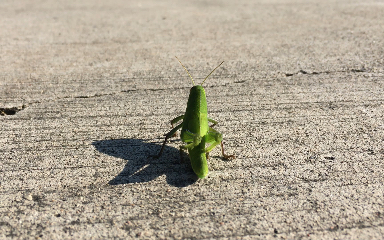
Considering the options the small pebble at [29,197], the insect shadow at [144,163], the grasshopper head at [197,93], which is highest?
the grasshopper head at [197,93]

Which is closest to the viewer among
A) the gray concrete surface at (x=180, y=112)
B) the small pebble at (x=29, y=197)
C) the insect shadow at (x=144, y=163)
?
the gray concrete surface at (x=180, y=112)

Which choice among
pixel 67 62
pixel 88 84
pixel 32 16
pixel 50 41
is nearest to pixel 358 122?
pixel 88 84

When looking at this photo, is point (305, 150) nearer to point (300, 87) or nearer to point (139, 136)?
point (300, 87)

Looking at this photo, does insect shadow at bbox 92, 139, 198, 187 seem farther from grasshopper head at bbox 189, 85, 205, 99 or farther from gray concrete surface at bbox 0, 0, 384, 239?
grasshopper head at bbox 189, 85, 205, 99

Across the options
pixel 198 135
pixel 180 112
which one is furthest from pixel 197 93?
pixel 180 112

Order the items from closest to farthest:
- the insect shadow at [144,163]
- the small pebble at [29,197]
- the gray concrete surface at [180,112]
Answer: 1. the gray concrete surface at [180,112]
2. the small pebble at [29,197]
3. the insect shadow at [144,163]

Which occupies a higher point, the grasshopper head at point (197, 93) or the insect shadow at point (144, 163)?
the grasshopper head at point (197, 93)

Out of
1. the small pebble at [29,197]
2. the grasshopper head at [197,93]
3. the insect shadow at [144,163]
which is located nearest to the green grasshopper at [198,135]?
the grasshopper head at [197,93]

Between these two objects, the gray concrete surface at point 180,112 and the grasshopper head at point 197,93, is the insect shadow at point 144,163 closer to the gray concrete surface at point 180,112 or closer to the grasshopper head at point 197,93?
the gray concrete surface at point 180,112
